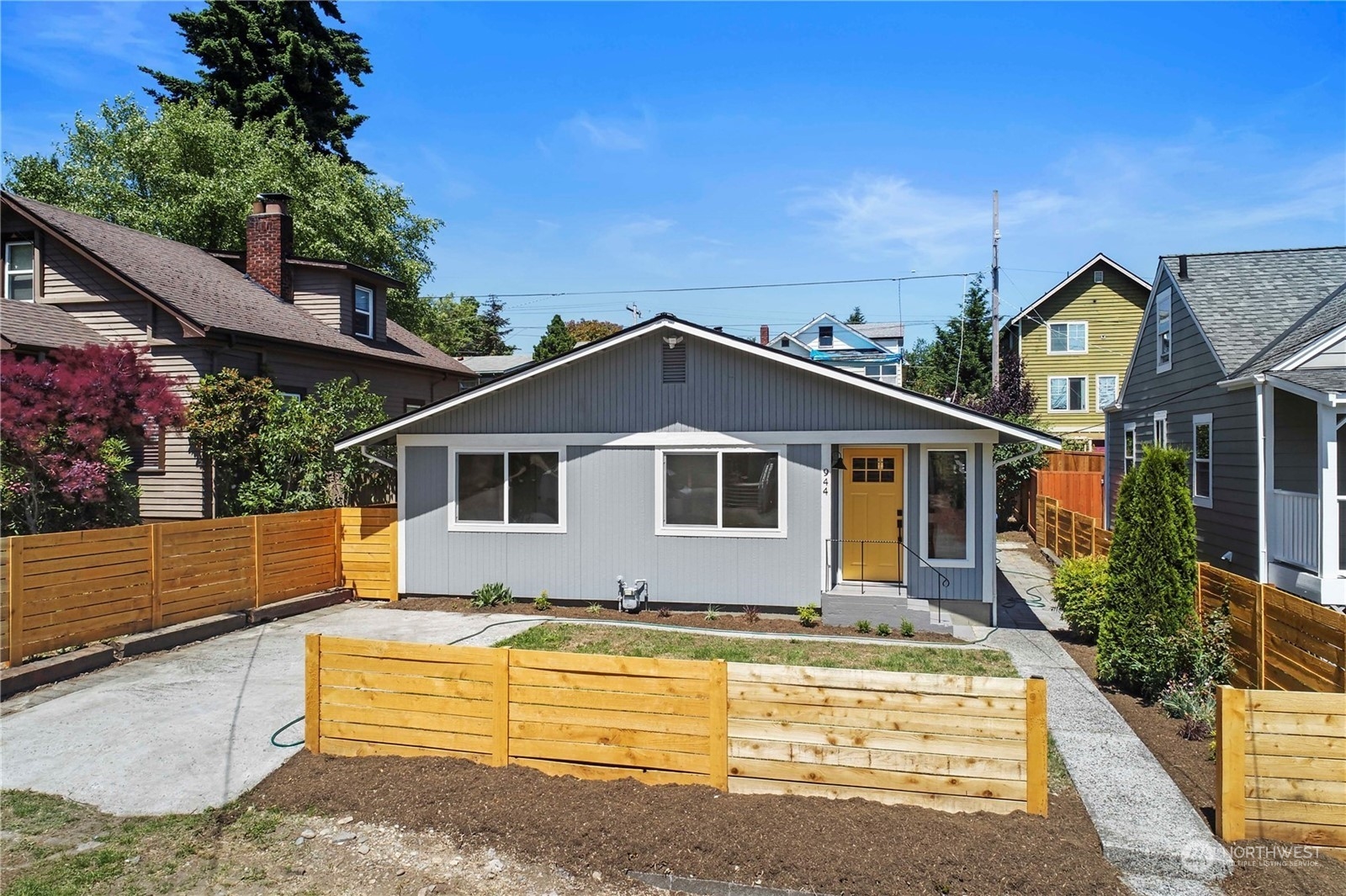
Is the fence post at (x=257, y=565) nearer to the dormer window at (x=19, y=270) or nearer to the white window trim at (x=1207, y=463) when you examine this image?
the dormer window at (x=19, y=270)

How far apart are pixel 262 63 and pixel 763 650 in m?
32.8

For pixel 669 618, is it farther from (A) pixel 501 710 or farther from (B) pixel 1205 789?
(B) pixel 1205 789

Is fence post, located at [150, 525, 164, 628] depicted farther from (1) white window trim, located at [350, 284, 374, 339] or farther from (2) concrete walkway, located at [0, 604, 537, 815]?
(1) white window trim, located at [350, 284, 374, 339]

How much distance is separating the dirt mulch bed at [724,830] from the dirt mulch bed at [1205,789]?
80 cm

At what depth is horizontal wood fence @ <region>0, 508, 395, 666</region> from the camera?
8.12 meters

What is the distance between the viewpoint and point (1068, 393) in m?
30.3

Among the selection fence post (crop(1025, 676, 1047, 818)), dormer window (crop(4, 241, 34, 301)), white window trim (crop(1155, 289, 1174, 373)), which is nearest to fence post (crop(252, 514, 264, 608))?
dormer window (crop(4, 241, 34, 301))

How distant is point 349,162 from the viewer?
108 ft

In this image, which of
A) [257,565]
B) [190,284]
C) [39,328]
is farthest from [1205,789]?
[190,284]

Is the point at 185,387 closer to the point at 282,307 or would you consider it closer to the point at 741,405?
the point at 282,307

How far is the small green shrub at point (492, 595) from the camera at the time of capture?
39.2ft

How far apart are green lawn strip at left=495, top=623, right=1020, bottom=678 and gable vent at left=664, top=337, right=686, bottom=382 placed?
12.3 feet

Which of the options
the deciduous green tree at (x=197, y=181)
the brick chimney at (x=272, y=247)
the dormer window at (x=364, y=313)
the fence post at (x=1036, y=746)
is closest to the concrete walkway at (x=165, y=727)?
the fence post at (x=1036, y=746)

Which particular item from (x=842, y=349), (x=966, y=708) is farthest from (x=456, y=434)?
(x=842, y=349)
